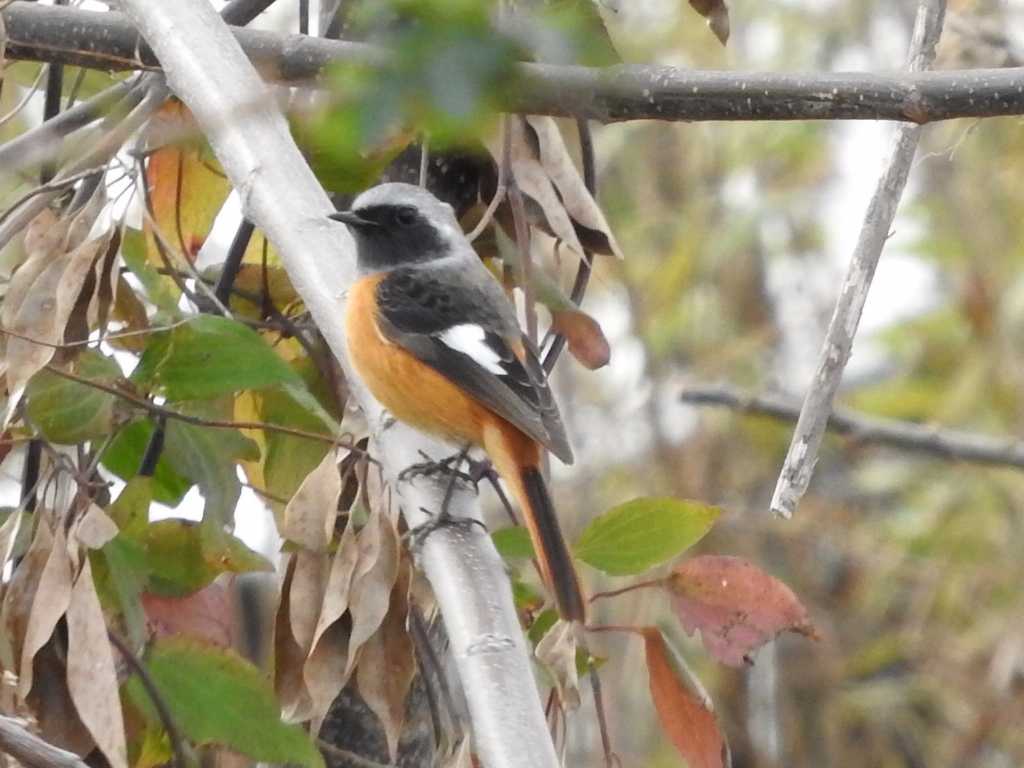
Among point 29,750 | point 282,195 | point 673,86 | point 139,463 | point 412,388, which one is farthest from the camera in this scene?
point 412,388

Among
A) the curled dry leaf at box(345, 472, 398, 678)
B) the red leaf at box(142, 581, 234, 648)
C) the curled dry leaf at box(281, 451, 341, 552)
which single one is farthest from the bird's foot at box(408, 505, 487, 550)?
the red leaf at box(142, 581, 234, 648)

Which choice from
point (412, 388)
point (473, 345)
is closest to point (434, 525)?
point (412, 388)

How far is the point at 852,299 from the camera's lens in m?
2.41

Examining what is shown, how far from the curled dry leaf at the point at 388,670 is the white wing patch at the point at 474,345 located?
3.20 feet

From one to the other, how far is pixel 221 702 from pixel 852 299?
1.21 m

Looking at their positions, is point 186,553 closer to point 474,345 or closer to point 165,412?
point 165,412

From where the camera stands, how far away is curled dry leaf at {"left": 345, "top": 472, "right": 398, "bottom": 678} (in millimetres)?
2510

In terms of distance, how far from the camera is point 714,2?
2.81 metres

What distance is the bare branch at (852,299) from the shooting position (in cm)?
227

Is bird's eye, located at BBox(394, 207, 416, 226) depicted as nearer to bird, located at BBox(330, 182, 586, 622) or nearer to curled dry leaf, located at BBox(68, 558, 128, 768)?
bird, located at BBox(330, 182, 586, 622)

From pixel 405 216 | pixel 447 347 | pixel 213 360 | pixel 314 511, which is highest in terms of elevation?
pixel 405 216

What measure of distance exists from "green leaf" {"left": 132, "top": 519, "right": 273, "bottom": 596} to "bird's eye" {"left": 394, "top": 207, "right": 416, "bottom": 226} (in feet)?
3.46

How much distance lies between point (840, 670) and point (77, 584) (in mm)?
6545

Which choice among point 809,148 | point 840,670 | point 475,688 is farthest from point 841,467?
point 475,688
